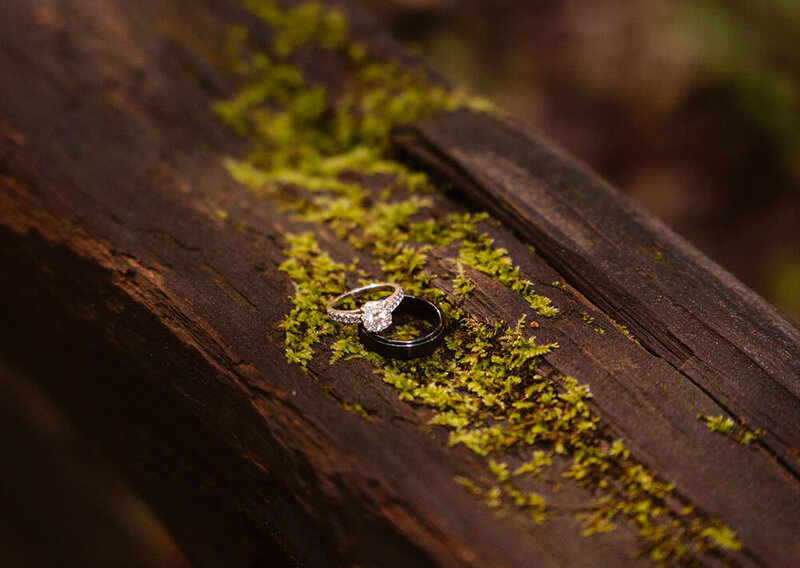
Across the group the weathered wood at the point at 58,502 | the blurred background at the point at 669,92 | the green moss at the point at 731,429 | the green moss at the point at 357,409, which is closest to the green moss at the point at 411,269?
the green moss at the point at 357,409

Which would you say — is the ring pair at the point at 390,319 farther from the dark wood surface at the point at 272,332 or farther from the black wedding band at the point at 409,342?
the dark wood surface at the point at 272,332

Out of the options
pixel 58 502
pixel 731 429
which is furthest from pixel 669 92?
pixel 58 502

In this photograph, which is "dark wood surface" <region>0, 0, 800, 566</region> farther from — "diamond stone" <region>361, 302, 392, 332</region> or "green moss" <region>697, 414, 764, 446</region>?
"diamond stone" <region>361, 302, 392, 332</region>

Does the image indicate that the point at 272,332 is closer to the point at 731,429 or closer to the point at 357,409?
the point at 357,409

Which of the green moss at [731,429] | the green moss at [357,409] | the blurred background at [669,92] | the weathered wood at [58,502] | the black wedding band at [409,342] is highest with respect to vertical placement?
the blurred background at [669,92]

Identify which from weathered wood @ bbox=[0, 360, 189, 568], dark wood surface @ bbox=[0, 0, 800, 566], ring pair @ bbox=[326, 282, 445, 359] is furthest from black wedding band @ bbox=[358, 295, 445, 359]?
weathered wood @ bbox=[0, 360, 189, 568]

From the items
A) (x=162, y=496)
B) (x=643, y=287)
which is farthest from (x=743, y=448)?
(x=162, y=496)

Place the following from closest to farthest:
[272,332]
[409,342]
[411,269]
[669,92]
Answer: [409,342]
[272,332]
[411,269]
[669,92]
